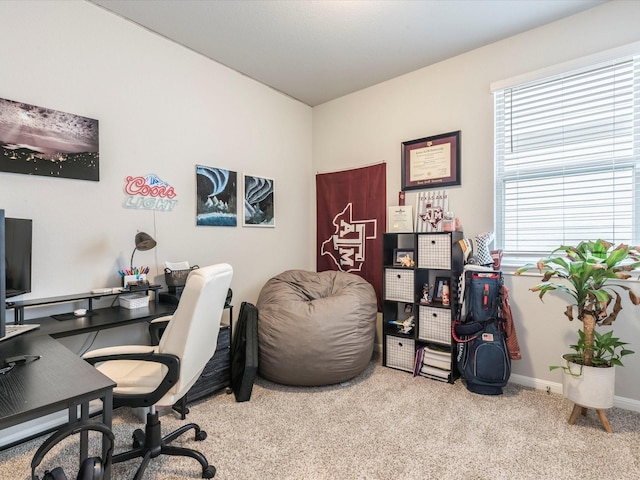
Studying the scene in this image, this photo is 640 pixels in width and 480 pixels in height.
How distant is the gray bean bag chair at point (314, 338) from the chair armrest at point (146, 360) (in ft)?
4.04

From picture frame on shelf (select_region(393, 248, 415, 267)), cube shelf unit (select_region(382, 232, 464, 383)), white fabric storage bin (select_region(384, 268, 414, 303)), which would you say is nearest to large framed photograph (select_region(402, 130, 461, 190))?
cube shelf unit (select_region(382, 232, 464, 383))

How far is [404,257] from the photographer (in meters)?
3.20

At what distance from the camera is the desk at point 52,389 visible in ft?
3.29

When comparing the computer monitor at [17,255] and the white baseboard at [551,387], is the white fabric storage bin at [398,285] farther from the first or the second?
the computer monitor at [17,255]

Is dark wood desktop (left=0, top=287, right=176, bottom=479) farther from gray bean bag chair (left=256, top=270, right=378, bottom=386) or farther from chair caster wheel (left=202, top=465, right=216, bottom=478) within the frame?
gray bean bag chair (left=256, top=270, right=378, bottom=386)

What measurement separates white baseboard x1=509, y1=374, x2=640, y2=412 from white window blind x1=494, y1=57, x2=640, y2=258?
99cm

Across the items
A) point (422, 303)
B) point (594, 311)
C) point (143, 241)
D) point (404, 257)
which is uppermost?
point (143, 241)

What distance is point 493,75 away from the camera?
114 inches

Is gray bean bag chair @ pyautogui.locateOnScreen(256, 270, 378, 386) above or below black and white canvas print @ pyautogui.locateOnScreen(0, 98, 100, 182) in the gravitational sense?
below

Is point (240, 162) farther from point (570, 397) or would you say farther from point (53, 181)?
point (570, 397)

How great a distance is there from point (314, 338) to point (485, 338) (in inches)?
51.1

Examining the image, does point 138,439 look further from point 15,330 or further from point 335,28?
point 335,28

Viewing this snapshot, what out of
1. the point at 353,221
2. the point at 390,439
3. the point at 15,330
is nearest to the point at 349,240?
the point at 353,221

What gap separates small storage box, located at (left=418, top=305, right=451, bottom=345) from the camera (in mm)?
2858
